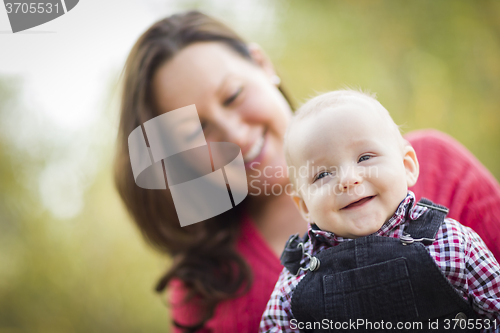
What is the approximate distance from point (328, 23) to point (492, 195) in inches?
57.8

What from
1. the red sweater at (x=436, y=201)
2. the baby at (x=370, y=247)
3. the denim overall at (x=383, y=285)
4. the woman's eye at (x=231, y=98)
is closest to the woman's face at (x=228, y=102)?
the woman's eye at (x=231, y=98)

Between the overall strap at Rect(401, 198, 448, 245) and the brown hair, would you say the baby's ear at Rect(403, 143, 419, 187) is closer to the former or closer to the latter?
the overall strap at Rect(401, 198, 448, 245)

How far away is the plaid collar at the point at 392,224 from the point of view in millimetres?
671

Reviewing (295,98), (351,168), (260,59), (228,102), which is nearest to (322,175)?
(351,168)

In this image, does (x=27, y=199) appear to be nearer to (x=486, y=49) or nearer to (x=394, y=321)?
(x=394, y=321)

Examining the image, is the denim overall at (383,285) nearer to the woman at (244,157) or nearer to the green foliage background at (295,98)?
the woman at (244,157)

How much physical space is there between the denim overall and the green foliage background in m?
1.19

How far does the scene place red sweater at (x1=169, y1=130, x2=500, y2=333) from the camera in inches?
33.5

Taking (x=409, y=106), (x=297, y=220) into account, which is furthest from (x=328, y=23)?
(x=297, y=220)

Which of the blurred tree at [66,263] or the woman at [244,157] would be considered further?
the blurred tree at [66,263]

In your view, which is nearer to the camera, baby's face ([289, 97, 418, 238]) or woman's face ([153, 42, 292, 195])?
baby's face ([289, 97, 418, 238])

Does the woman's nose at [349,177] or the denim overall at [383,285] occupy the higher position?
the woman's nose at [349,177]

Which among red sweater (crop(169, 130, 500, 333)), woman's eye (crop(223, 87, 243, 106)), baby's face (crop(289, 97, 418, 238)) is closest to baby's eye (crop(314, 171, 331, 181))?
baby's face (crop(289, 97, 418, 238))

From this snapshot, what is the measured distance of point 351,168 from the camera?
65 centimetres
